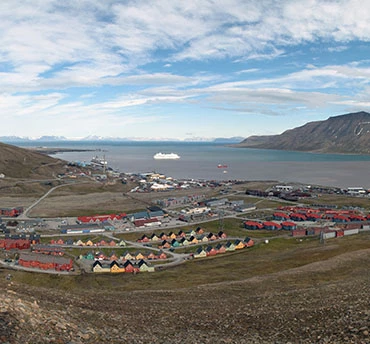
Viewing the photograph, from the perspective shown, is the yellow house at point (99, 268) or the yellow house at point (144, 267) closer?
the yellow house at point (99, 268)

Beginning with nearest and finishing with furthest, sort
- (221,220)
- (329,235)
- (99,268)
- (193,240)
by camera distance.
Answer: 1. (99,268)
2. (193,240)
3. (329,235)
4. (221,220)

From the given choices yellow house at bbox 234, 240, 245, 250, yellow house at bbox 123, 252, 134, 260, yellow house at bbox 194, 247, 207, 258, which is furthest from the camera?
yellow house at bbox 234, 240, 245, 250

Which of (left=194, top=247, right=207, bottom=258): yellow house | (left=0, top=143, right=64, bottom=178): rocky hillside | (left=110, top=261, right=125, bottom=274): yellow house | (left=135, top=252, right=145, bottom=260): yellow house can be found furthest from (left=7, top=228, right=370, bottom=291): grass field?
(left=0, top=143, right=64, bottom=178): rocky hillside

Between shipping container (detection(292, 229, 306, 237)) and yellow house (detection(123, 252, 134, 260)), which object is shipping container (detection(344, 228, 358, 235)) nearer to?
shipping container (detection(292, 229, 306, 237))

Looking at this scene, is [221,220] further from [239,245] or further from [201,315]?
[201,315]

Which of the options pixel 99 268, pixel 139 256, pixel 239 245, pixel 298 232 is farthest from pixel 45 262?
pixel 298 232

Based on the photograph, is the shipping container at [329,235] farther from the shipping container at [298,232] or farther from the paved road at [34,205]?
the paved road at [34,205]

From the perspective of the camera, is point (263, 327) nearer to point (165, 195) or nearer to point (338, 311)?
point (338, 311)

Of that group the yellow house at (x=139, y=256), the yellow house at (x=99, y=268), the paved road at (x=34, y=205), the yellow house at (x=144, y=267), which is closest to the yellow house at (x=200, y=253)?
the yellow house at (x=139, y=256)
